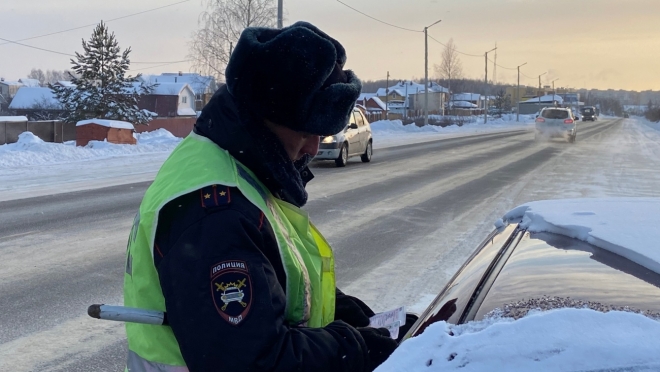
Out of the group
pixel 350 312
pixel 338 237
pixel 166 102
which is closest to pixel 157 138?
pixel 338 237

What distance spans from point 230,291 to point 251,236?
132 mm

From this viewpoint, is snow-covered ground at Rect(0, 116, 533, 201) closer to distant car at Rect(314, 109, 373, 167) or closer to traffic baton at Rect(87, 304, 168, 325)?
distant car at Rect(314, 109, 373, 167)

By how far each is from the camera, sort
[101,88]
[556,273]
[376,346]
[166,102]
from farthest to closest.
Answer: [166,102], [101,88], [556,273], [376,346]

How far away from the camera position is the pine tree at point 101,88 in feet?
94.9

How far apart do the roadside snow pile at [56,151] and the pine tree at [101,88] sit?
7530 millimetres

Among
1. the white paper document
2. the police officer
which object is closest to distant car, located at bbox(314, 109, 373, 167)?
the white paper document

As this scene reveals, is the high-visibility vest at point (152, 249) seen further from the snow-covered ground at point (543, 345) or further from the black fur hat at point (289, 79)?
the snow-covered ground at point (543, 345)

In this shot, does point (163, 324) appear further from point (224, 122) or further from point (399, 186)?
point (399, 186)

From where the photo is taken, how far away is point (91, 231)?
792 centimetres

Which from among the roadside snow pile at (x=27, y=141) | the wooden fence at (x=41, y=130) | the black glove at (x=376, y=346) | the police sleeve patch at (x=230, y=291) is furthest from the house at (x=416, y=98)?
the police sleeve patch at (x=230, y=291)

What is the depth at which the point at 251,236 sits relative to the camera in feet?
4.66

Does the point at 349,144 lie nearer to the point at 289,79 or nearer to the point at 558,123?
the point at 289,79

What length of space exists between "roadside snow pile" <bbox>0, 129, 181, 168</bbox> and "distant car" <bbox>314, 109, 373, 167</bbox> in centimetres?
628

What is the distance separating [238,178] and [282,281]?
0.84 ft
